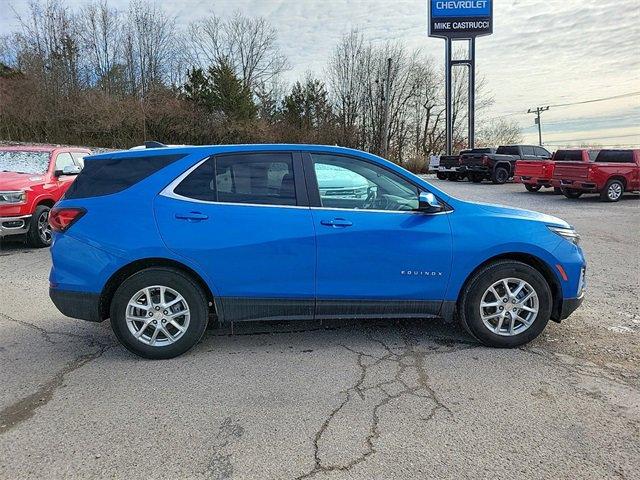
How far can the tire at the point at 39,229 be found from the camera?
344 inches

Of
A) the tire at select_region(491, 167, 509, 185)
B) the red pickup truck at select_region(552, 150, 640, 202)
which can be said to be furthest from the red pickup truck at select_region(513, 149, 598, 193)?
the tire at select_region(491, 167, 509, 185)

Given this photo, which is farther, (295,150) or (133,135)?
(133,135)

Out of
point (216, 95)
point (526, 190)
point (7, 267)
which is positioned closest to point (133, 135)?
point (216, 95)

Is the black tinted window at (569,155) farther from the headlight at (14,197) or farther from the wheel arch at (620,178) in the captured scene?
the headlight at (14,197)

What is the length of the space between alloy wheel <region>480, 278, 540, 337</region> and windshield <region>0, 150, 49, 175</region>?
882 centimetres

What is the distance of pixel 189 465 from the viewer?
2.58m

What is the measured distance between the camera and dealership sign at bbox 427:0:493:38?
109 ft

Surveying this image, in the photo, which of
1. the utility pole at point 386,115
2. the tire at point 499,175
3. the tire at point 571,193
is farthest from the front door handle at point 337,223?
the utility pole at point 386,115

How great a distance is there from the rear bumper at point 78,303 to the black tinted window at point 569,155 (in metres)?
19.3

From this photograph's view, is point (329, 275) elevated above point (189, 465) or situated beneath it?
elevated above

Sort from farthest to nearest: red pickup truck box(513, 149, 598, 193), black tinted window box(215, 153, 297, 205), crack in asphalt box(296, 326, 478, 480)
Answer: red pickup truck box(513, 149, 598, 193)
black tinted window box(215, 153, 297, 205)
crack in asphalt box(296, 326, 478, 480)

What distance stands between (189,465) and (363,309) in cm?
188

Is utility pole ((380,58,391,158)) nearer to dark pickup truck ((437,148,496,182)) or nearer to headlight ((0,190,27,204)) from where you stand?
dark pickup truck ((437,148,496,182))

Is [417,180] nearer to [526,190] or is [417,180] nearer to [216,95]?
[526,190]
